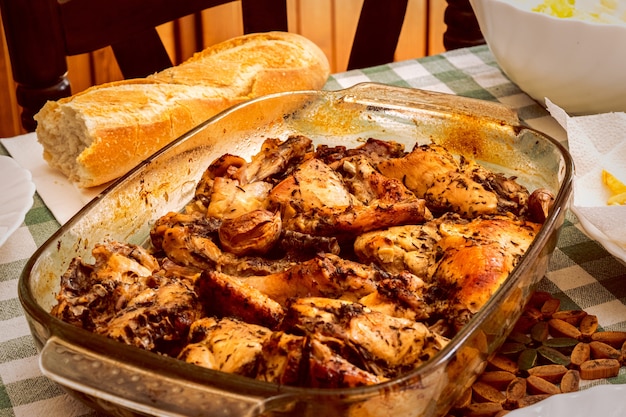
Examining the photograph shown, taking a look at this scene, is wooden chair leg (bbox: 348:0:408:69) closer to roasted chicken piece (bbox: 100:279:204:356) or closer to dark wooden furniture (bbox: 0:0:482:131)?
dark wooden furniture (bbox: 0:0:482:131)

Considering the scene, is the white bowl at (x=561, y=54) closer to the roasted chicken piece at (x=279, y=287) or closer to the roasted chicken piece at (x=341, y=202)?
the roasted chicken piece at (x=341, y=202)

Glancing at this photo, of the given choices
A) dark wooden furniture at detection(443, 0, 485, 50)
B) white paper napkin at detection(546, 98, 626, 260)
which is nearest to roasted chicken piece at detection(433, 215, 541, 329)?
white paper napkin at detection(546, 98, 626, 260)

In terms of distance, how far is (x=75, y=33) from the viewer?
2246mm

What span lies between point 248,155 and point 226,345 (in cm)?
69

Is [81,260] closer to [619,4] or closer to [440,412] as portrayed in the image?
[440,412]

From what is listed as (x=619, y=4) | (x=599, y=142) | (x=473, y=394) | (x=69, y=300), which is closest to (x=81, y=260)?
(x=69, y=300)

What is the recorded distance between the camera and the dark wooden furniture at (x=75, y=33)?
7.07 ft

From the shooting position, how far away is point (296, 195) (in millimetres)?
1360

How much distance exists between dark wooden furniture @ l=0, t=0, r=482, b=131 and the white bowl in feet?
2.46

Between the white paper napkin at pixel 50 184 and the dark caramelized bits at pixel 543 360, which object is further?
the white paper napkin at pixel 50 184

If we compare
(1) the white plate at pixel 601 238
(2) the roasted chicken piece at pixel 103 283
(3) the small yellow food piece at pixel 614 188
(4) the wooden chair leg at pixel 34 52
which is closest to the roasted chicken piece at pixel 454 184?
(1) the white plate at pixel 601 238

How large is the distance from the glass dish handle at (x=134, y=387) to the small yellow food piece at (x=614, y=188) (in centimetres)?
91

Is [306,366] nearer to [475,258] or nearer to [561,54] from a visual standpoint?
[475,258]

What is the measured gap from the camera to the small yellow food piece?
1.53 m
